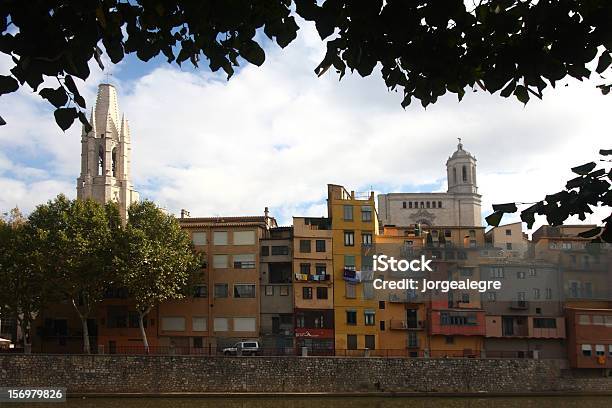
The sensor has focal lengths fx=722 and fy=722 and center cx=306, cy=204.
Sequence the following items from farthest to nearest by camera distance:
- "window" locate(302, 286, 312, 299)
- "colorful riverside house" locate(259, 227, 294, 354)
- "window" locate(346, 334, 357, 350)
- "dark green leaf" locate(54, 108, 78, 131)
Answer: "window" locate(302, 286, 312, 299)
"colorful riverside house" locate(259, 227, 294, 354)
"window" locate(346, 334, 357, 350)
"dark green leaf" locate(54, 108, 78, 131)

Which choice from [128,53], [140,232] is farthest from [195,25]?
[140,232]

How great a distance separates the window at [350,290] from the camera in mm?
50156

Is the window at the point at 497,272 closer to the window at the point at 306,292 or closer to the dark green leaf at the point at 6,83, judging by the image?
the window at the point at 306,292

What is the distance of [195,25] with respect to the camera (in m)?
5.21

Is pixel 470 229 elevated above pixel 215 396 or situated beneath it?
elevated above

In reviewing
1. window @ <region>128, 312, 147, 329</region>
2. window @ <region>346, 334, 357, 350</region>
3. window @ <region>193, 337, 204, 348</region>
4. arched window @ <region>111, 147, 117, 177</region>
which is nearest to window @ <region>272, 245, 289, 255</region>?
window @ <region>346, 334, 357, 350</region>

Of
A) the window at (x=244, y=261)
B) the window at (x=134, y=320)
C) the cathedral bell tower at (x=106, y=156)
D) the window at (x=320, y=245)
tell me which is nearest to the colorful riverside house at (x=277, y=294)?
the window at (x=244, y=261)

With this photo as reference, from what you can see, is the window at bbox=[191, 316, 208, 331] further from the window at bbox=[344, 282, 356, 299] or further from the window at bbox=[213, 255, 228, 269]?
the window at bbox=[344, 282, 356, 299]

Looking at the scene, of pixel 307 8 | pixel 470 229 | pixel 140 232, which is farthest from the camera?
pixel 470 229

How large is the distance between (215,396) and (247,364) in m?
2.70

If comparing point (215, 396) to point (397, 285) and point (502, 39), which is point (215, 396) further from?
point (502, 39)

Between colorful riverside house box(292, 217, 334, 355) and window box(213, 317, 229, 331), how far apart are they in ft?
16.4

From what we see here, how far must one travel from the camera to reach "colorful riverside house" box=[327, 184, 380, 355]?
49.7m

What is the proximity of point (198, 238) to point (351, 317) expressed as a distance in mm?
12474
